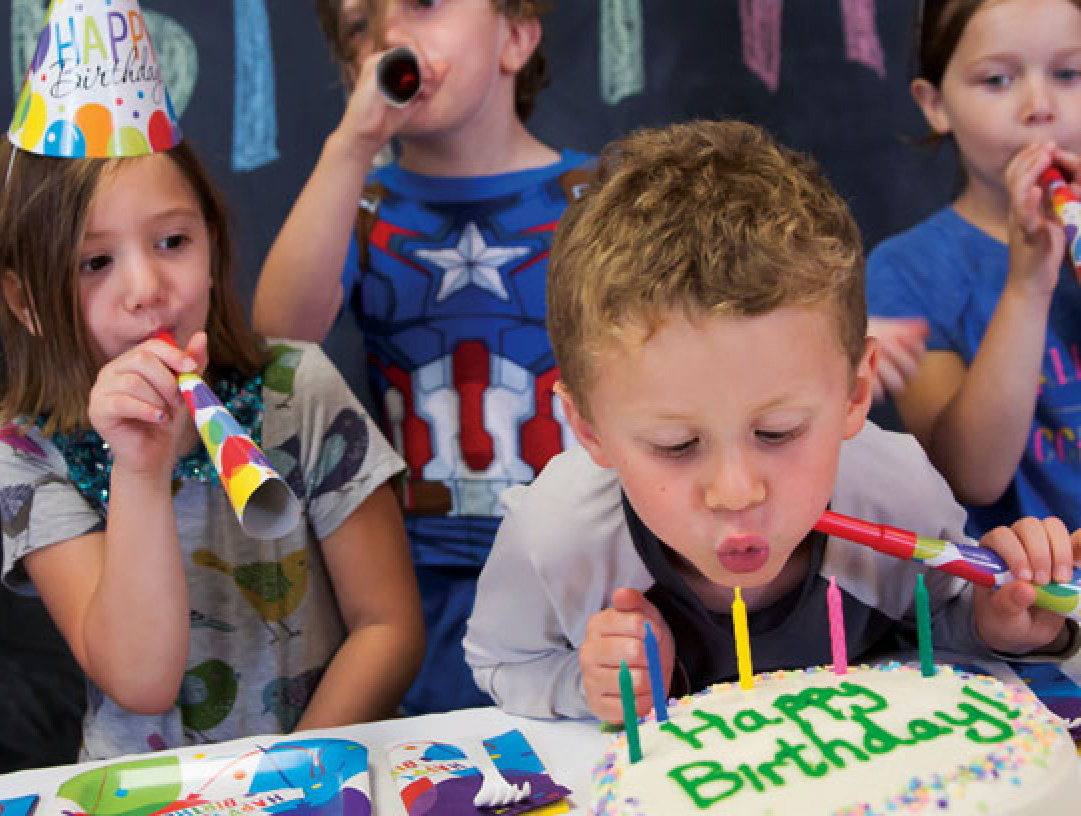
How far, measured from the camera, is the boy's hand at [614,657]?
792 millimetres

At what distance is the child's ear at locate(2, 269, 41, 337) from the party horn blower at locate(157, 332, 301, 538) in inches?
11.2

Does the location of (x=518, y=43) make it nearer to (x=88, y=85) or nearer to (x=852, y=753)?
(x=88, y=85)

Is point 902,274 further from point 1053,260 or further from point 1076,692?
point 1076,692

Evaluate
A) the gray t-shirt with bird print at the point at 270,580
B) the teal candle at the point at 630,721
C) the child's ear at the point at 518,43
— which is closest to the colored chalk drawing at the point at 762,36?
the child's ear at the point at 518,43

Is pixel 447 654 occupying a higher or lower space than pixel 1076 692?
lower

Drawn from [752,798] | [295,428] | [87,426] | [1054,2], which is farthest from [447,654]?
[1054,2]

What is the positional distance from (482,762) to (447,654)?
52 cm

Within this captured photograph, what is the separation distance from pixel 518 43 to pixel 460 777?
0.87m

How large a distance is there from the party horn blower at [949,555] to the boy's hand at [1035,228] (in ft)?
1.47

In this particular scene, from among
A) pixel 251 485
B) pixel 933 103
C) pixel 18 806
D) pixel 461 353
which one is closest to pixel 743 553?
pixel 251 485

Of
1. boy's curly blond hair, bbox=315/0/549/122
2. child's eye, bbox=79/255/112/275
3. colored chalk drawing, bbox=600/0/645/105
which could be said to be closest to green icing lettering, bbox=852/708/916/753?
child's eye, bbox=79/255/112/275

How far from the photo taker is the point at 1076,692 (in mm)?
798

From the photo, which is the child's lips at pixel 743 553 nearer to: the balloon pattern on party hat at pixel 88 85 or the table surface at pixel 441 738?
the table surface at pixel 441 738

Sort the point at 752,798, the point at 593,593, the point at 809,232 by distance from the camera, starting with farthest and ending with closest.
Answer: the point at 593,593, the point at 809,232, the point at 752,798
